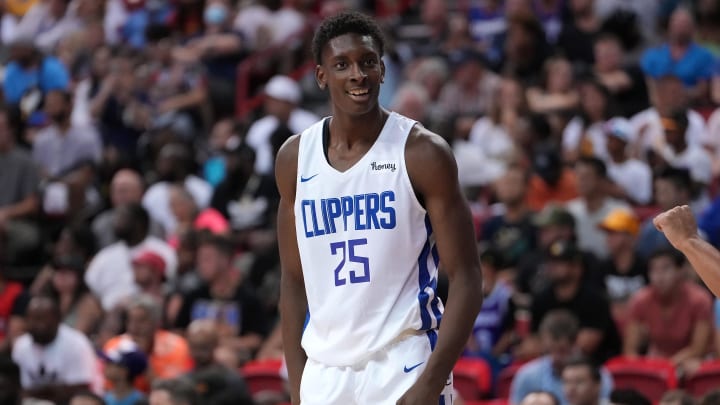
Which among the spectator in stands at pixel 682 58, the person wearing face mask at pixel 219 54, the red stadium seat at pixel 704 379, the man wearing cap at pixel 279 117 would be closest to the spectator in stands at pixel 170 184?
the man wearing cap at pixel 279 117

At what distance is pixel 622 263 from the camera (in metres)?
10.0

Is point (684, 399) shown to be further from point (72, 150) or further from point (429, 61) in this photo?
point (72, 150)

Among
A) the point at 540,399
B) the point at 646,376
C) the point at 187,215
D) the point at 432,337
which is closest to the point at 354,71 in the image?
the point at 432,337

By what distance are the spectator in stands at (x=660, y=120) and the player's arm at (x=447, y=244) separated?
7162 mm

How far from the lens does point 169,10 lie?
17.0m

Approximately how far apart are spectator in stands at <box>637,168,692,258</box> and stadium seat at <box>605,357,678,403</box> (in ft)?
5.77

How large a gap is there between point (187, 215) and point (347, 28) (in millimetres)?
7322

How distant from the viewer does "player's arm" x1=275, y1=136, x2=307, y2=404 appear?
5035 mm

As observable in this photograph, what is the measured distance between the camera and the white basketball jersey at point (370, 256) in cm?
479

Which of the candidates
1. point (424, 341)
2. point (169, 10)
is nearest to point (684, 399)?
point (424, 341)

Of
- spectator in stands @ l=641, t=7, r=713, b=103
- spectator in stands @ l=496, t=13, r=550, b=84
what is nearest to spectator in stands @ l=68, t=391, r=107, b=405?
spectator in stands @ l=496, t=13, r=550, b=84

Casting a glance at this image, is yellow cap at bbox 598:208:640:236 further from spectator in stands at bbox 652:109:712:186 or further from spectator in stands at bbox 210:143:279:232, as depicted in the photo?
spectator in stands at bbox 210:143:279:232

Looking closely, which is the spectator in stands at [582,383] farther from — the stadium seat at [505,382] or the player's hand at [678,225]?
the player's hand at [678,225]

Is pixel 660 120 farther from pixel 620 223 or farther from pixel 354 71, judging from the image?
pixel 354 71
